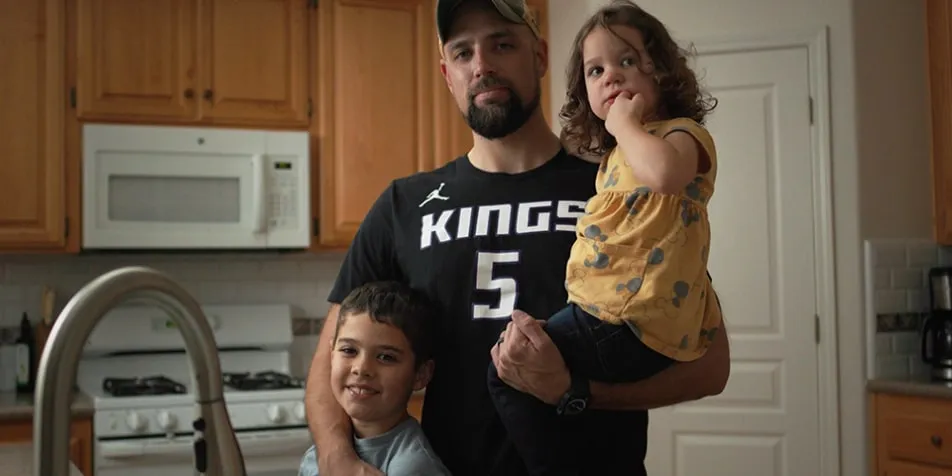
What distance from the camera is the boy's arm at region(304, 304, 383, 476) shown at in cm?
153

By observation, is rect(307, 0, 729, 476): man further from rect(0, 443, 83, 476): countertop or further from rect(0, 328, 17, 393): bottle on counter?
rect(0, 328, 17, 393): bottle on counter

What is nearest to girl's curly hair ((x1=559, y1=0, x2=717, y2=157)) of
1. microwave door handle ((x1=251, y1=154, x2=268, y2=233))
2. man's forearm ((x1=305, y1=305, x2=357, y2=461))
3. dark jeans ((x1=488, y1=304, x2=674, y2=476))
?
dark jeans ((x1=488, y1=304, x2=674, y2=476))

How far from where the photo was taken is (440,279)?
156 cm

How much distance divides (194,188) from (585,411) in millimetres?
2360

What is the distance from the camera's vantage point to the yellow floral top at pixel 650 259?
1330mm

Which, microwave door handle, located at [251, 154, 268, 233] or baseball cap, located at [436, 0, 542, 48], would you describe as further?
microwave door handle, located at [251, 154, 268, 233]

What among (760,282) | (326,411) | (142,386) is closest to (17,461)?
(326,411)

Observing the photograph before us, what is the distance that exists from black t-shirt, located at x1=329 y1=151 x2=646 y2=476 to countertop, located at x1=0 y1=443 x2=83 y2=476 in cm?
60

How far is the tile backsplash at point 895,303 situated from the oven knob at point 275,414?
206 cm

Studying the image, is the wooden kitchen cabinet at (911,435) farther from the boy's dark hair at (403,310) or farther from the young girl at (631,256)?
the boy's dark hair at (403,310)

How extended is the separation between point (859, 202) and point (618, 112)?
2424 mm

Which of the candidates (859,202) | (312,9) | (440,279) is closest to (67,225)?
(312,9)

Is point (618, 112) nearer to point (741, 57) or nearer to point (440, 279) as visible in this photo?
point (440, 279)

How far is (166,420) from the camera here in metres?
3.03
